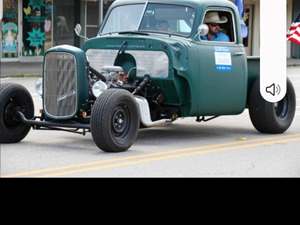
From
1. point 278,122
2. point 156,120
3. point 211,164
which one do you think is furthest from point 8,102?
point 278,122

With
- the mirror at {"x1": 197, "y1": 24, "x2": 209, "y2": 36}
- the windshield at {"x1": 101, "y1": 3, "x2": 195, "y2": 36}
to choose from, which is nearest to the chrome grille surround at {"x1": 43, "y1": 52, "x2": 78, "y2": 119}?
the windshield at {"x1": 101, "y1": 3, "x2": 195, "y2": 36}

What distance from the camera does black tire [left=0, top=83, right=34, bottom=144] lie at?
930cm

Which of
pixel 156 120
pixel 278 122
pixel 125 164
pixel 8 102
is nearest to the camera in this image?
pixel 125 164

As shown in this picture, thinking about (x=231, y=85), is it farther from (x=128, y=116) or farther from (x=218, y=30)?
(x=128, y=116)

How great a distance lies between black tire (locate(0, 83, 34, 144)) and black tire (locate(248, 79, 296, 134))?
10.9ft

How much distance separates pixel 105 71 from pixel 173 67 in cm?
91

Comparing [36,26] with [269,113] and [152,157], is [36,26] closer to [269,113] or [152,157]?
[269,113]

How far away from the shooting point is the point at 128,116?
29.4 ft

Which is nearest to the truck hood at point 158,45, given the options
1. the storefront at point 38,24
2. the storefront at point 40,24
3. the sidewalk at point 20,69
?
the sidewalk at point 20,69

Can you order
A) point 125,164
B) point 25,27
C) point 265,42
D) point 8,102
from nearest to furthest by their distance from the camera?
point 125,164
point 265,42
point 8,102
point 25,27

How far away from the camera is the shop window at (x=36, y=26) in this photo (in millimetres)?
27750

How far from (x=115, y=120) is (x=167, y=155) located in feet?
2.47

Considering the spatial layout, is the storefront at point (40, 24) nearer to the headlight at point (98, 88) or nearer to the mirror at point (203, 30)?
the mirror at point (203, 30)

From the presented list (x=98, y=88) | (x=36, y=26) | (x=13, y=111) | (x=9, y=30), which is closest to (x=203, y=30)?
(x=98, y=88)
